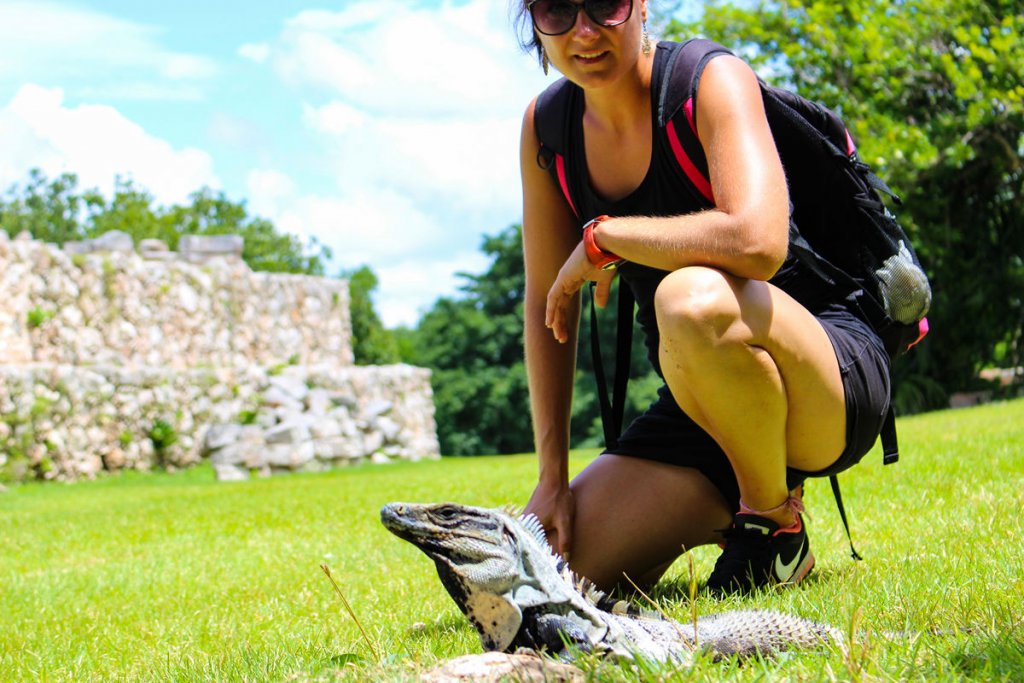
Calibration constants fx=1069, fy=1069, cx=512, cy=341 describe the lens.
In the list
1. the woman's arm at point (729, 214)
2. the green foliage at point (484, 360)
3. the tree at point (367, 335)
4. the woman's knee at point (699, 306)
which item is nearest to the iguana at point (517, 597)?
the woman's knee at point (699, 306)

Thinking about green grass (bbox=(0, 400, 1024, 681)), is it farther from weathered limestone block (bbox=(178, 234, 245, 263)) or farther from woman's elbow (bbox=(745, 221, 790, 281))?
weathered limestone block (bbox=(178, 234, 245, 263))

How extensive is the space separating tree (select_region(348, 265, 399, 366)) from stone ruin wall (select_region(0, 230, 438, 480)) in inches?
755

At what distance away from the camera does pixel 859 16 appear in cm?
1984

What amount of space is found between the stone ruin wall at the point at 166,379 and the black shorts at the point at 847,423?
518 inches

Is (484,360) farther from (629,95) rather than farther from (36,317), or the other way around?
(629,95)

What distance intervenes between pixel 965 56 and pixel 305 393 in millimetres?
13224

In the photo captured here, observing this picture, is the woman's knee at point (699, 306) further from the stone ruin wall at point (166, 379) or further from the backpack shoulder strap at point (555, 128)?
the stone ruin wall at point (166, 379)

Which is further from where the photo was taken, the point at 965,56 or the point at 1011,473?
the point at 965,56

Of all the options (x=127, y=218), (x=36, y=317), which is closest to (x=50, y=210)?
(x=127, y=218)

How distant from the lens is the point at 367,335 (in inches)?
1642

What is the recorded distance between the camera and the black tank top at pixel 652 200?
3.10 metres

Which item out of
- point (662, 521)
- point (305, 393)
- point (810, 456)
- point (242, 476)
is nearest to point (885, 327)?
point (810, 456)

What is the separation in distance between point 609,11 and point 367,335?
39244mm

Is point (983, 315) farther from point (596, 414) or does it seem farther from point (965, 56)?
point (596, 414)
